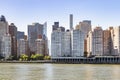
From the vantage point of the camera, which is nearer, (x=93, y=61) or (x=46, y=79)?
(x=46, y=79)

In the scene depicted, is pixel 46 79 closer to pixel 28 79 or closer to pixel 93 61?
pixel 28 79

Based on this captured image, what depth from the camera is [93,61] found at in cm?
19975

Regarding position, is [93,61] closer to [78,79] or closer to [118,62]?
[118,62]

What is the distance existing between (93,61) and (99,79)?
451 ft

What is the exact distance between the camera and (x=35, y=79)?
205 ft

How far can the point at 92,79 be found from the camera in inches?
2456

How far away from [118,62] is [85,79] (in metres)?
134

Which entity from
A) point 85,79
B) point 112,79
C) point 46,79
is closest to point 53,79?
point 46,79

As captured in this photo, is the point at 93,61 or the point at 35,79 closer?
the point at 35,79

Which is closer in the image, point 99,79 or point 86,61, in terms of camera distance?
point 99,79

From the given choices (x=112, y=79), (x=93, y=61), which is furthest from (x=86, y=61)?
(x=112, y=79)

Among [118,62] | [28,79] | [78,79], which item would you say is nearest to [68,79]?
[78,79]

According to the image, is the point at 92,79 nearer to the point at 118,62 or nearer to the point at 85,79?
the point at 85,79

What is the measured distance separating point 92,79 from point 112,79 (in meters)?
3.45
